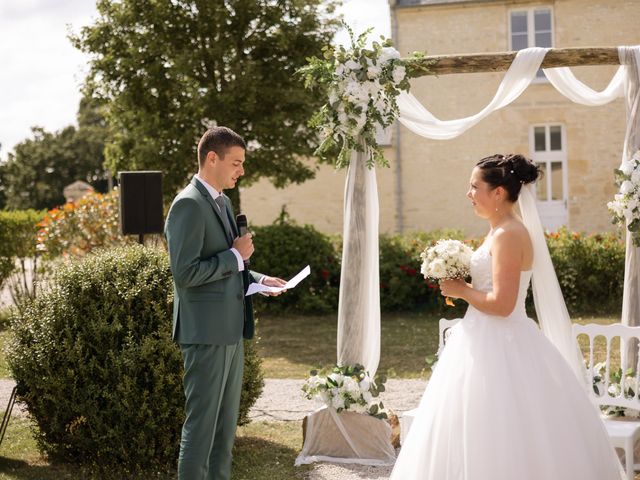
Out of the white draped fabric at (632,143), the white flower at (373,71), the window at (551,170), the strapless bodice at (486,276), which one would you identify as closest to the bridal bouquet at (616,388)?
the white draped fabric at (632,143)

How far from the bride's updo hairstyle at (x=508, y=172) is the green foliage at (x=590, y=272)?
9797 millimetres

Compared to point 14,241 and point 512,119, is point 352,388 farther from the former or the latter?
point 512,119

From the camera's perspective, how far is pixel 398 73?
618 centimetres

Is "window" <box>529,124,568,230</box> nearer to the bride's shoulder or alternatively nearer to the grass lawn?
the grass lawn

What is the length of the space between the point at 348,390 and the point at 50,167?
4877 cm

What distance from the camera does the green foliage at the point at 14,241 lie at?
14570 mm

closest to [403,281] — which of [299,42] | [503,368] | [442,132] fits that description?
[299,42]

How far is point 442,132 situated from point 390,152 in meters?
14.9

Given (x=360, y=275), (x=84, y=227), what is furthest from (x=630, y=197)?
(x=84, y=227)

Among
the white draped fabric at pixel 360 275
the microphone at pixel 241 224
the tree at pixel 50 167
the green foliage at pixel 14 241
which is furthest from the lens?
the tree at pixel 50 167

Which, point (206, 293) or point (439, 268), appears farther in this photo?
point (439, 268)

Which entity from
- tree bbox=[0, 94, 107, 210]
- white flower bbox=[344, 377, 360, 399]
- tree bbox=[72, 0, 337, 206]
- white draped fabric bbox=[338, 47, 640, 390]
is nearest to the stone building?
tree bbox=[72, 0, 337, 206]

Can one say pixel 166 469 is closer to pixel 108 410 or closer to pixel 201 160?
pixel 108 410

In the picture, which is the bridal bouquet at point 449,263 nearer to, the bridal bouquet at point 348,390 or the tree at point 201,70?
the bridal bouquet at point 348,390
